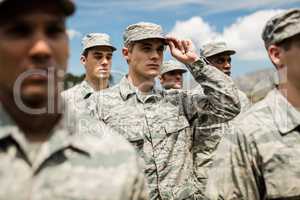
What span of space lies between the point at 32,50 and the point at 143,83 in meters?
3.58

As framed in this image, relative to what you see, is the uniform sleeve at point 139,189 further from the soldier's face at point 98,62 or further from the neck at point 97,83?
the soldier's face at point 98,62

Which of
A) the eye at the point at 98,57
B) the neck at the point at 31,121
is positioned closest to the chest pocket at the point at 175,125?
the neck at the point at 31,121

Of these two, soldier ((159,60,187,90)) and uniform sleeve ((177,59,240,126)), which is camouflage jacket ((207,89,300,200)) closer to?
uniform sleeve ((177,59,240,126))

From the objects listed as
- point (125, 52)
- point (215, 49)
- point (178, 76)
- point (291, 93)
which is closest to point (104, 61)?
point (215, 49)

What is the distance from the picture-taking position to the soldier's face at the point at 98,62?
28.5ft

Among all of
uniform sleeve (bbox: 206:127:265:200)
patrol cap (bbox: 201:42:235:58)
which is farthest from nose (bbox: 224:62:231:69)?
uniform sleeve (bbox: 206:127:265:200)

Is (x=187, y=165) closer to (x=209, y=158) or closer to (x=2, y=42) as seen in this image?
(x=209, y=158)

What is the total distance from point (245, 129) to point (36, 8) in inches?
60.6

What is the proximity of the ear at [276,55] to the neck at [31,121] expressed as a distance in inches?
64.3

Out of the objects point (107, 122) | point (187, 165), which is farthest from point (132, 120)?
point (187, 165)

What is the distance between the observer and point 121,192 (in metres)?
2.36

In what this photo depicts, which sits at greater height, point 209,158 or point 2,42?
point 2,42

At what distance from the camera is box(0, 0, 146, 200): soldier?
2260mm

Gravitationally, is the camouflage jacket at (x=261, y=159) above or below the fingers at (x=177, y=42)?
below
